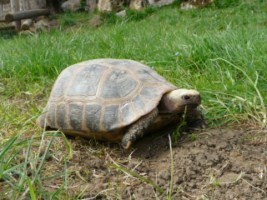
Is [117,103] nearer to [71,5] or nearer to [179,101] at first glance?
[179,101]

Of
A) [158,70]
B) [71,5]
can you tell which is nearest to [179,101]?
[158,70]

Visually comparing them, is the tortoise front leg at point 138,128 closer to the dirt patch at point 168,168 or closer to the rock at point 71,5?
the dirt patch at point 168,168

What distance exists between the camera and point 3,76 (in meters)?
4.52

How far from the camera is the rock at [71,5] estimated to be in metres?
13.8

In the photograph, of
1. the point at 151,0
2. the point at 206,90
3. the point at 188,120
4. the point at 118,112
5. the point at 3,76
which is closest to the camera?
the point at 118,112

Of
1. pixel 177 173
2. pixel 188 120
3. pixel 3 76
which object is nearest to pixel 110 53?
pixel 3 76

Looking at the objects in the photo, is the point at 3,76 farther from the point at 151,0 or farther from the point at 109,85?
the point at 151,0

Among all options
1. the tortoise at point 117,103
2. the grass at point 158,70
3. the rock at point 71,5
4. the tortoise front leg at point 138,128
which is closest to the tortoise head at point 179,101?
the tortoise at point 117,103

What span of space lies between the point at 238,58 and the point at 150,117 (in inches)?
51.1

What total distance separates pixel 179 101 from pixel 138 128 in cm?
28

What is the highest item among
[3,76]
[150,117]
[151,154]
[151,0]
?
[150,117]

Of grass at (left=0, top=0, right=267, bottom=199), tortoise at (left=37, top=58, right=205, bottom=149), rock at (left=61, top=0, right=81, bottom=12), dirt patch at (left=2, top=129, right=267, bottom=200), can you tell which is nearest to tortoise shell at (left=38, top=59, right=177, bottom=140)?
tortoise at (left=37, top=58, right=205, bottom=149)

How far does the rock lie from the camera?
13.8 meters

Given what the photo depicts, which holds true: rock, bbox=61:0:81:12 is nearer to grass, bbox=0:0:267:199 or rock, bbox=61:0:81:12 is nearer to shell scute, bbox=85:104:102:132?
grass, bbox=0:0:267:199
